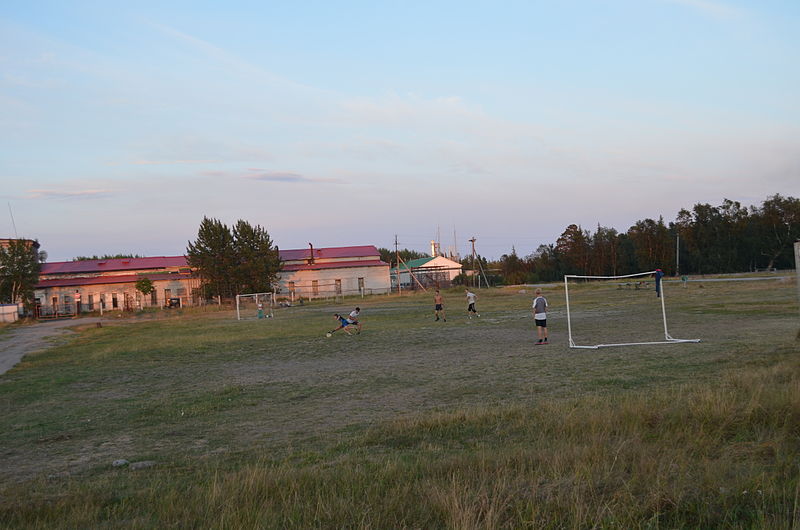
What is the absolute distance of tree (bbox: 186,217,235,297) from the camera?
243 ft

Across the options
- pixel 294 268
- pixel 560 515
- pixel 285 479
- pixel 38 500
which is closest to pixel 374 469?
pixel 285 479

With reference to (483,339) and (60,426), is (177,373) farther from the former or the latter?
(483,339)

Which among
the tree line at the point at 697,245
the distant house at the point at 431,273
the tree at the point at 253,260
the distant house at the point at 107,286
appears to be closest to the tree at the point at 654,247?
the tree line at the point at 697,245

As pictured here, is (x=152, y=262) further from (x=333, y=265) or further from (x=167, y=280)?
(x=333, y=265)

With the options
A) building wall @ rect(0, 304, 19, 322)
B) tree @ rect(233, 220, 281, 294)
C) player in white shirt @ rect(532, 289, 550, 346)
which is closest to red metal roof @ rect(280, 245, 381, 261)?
tree @ rect(233, 220, 281, 294)

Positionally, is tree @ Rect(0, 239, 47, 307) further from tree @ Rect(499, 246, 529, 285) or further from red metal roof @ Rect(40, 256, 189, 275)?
tree @ Rect(499, 246, 529, 285)

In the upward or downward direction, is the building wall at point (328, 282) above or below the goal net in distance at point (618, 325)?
above

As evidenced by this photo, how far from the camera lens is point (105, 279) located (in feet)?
258

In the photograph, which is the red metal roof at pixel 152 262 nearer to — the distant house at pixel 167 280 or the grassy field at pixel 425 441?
the distant house at pixel 167 280

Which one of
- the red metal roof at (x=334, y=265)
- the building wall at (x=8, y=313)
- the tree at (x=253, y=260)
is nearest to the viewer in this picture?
the building wall at (x=8, y=313)

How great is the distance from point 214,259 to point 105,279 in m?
14.5

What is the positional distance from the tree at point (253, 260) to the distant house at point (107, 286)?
275 inches

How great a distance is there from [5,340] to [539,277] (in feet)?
227

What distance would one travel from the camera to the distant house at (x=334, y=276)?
83.4 m
